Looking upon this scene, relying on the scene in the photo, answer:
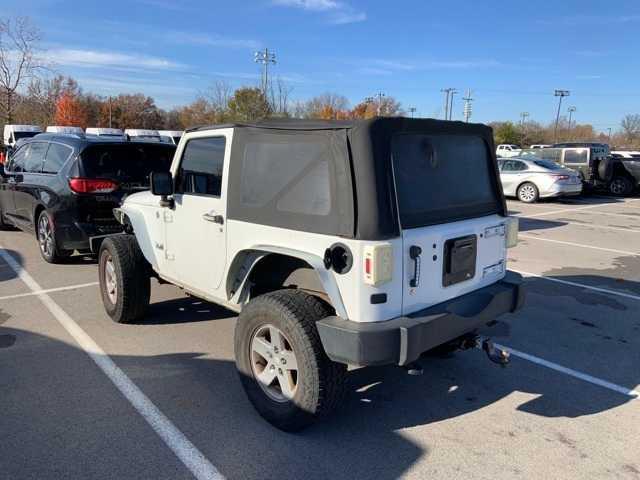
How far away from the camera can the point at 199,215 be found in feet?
13.1

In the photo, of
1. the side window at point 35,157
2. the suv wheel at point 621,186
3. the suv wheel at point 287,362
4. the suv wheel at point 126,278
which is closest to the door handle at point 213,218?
the suv wheel at point 287,362

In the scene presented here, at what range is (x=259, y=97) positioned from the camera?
87.9ft

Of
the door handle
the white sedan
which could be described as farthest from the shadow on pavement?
the white sedan

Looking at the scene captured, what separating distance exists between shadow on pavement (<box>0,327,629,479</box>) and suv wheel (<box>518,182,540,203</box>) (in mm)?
14317

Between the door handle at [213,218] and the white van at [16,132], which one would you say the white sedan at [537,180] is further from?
the white van at [16,132]

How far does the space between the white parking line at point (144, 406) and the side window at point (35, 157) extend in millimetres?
3045

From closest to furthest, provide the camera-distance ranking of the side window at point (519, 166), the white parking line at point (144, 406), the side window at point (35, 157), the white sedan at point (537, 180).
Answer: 1. the white parking line at point (144, 406)
2. the side window at point (35, 157)
3. the white sedan at point (537, 180)
4. the side window at point (519, 166)

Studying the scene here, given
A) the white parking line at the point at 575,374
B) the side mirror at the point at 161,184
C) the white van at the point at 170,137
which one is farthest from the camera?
the white van at the point at 170,137

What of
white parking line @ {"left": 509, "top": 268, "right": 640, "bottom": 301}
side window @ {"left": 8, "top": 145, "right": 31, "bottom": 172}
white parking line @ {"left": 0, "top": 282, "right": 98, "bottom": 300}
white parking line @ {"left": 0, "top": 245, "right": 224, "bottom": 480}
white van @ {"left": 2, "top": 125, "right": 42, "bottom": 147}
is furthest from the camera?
white van @ {"left": 2, "top": 125, "right": 42, "bottom": 147}

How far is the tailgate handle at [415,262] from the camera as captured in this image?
2.97 meters

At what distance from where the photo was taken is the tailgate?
3.00 m

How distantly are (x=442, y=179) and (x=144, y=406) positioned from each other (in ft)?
8.47

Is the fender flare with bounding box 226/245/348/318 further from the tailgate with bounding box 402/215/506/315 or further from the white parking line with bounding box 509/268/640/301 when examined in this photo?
the white parking line with bounding box 509/268/640/301

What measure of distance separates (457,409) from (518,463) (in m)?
0.65
